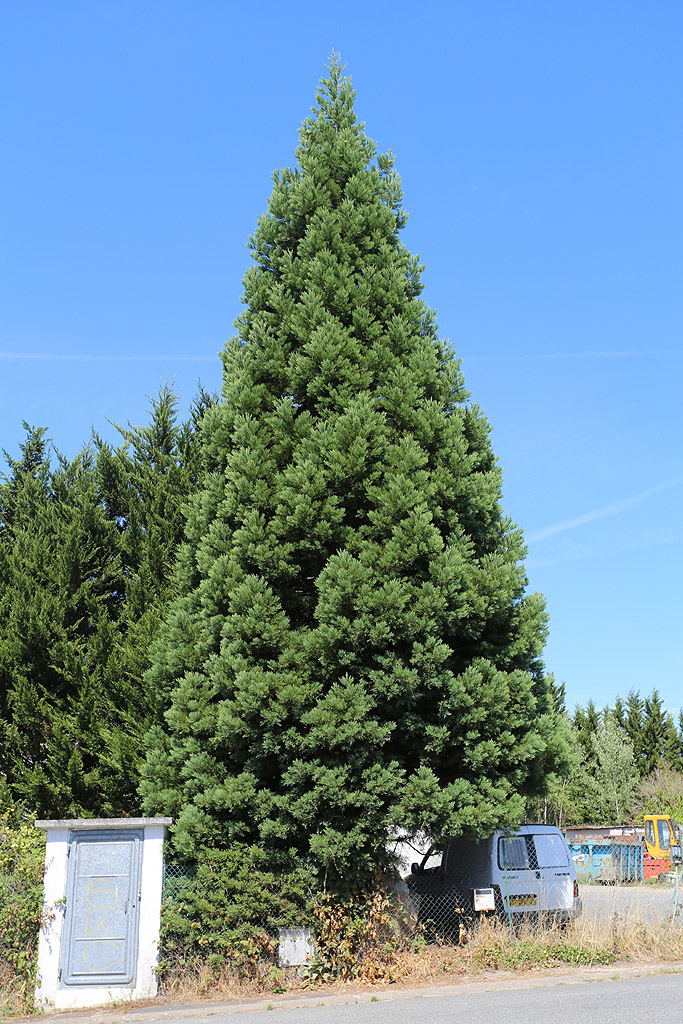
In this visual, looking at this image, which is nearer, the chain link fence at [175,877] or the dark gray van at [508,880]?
the chain link fence at [175,877]

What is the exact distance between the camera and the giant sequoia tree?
29.5 feet

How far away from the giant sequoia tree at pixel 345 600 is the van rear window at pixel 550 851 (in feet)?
7.01

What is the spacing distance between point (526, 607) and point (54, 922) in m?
6.60

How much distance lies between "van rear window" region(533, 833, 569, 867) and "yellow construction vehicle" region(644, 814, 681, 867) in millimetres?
19470

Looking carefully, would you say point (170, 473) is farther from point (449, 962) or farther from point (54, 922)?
point (449, 962)

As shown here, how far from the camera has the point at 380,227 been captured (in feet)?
36.9

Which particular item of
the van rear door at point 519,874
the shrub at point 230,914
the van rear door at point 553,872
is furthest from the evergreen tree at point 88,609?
the van rear door at point 553,872

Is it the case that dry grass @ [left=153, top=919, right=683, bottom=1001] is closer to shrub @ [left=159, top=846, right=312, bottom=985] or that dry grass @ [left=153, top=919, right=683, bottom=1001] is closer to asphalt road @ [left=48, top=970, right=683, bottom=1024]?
shrub @ [left=159, top=846, right=312, bottom=985]

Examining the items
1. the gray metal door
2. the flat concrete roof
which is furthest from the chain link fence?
the flat concrete roof

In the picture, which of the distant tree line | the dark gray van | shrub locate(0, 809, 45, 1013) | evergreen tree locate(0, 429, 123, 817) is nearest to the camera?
shrub locate(0, 809, 45, 1013)

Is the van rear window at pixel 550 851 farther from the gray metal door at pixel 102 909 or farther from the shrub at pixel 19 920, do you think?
the shrub at pixel 19 920

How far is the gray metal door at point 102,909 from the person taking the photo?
864cm

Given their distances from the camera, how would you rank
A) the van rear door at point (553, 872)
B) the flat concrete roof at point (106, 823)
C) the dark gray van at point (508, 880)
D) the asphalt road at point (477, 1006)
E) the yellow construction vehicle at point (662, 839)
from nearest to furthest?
the asphalt road at point (477, 1006)
the flat concrete roof at point (106, 823)
the dark gray van at point (508, 880)
the van rear door at point (553, 872)
the yellow construction vehicle at point (662, 839)

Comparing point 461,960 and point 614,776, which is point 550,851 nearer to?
point 461,960
